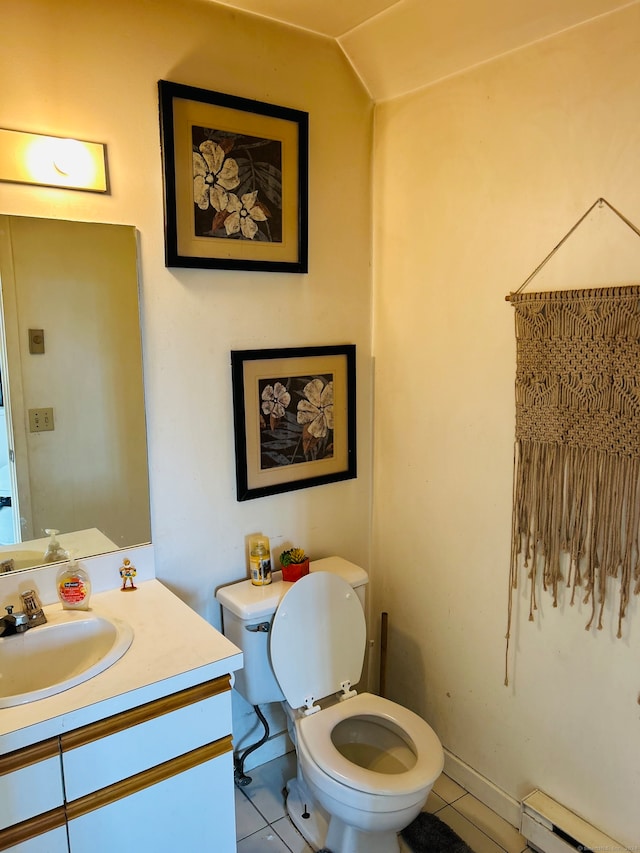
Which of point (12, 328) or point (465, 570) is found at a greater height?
point (12, 328)

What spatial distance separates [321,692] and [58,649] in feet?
2.72

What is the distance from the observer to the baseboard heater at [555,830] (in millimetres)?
1667

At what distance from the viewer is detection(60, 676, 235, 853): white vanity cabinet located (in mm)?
1250

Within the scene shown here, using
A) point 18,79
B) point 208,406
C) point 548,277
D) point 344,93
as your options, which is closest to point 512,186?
point 548,277

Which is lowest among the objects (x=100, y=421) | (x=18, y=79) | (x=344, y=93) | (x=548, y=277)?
(x=100, y=421)

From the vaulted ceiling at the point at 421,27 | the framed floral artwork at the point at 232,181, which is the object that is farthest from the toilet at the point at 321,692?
the vaulted ceiling at the point at 421,27

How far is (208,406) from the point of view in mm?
1892

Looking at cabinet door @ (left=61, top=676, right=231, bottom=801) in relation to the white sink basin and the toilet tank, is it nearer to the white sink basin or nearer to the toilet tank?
the white sink basin

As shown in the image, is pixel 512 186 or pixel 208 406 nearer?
pixel 512 186

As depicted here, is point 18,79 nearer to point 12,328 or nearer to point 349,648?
point 12,328

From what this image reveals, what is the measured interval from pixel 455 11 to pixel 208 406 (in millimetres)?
1301

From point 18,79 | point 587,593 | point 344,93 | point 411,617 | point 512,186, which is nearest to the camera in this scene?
point 18,79

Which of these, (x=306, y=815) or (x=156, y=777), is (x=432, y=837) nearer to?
(x=306, y=815)

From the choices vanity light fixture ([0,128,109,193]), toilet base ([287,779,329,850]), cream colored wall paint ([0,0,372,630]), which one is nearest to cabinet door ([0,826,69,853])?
cream colored wall paint ([0,0,372,630])
